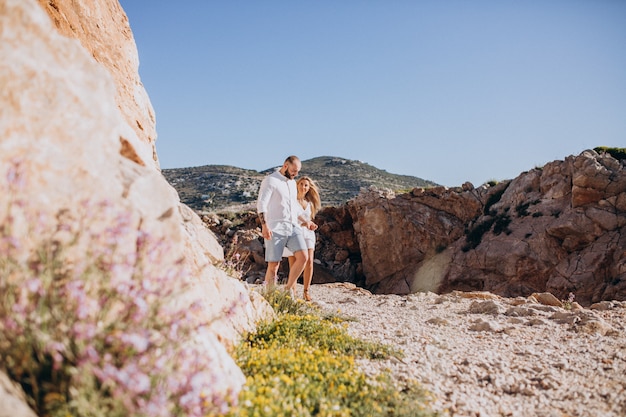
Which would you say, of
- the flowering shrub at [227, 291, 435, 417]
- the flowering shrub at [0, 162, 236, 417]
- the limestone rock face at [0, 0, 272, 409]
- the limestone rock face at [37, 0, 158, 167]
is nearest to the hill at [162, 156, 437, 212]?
the limestone rock face at [37, 0, 158, 167]

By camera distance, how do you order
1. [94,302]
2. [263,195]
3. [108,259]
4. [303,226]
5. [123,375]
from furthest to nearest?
[303,226] → [263,195] → [108,259] → [94,302] → [123,375]

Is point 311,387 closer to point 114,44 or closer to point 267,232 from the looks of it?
point 267,232

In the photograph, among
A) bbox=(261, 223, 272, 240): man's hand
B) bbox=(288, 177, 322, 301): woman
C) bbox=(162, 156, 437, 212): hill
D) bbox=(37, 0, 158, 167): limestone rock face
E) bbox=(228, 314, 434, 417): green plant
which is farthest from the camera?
bbox=(162, 156, 437, 212): hill

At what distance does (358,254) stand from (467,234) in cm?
546

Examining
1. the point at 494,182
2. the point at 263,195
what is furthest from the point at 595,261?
the point at 263,195

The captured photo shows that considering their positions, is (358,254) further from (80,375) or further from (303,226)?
(80,375)

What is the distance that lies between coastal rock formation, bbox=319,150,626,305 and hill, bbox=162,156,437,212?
20.3 m

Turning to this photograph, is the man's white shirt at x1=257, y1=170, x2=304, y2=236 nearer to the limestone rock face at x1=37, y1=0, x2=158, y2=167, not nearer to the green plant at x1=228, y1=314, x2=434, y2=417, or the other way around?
the limestone rock face at x1=37, y1=0, x2=158, y2=167

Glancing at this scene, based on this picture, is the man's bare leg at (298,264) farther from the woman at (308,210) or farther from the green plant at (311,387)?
the green plant at (311,387)

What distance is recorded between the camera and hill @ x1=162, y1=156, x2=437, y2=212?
4394 centimetres

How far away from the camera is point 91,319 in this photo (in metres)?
2.12

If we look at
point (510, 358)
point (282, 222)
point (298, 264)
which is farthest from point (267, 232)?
point (510, 358)

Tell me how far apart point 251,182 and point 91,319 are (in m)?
49.2

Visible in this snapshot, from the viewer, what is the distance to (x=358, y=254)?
2062 cm
